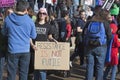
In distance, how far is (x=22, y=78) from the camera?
8.04 metres

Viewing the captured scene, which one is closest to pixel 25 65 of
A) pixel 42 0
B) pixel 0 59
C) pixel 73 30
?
pixel 0 59

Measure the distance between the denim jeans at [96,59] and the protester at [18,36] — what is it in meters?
1.48

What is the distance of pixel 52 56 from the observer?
9.13m

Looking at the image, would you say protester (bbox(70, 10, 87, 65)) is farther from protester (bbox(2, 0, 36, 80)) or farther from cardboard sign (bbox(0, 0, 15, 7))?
protester (bbox(2, 0, 36, 80))

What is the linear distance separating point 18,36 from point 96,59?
6.11 ft

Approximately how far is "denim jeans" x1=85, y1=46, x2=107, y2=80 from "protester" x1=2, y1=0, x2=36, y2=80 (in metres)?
1.48

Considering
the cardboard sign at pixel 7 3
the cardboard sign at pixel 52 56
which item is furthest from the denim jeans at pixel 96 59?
the cardboard sign at pixel 7 3

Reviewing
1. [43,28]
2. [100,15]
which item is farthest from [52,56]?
[100,15]

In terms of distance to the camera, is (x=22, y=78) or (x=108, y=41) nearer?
(x=22, y=78)

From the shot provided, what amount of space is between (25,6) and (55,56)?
1706 mm

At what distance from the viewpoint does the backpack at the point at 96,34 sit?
28.5 ft

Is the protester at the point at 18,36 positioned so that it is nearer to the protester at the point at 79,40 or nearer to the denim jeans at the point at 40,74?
the denim jeans at the point at 40,74

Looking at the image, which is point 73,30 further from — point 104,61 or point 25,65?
point 25,65

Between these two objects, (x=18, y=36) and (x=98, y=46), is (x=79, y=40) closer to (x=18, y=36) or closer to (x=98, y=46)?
(x=98, y=46)
